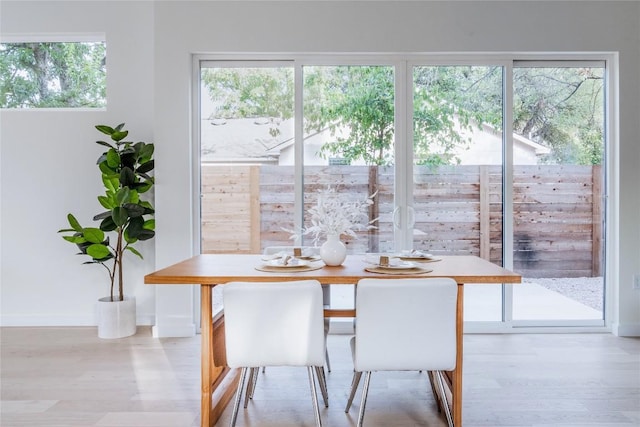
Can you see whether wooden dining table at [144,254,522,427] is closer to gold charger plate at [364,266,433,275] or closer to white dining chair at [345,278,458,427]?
gold charger plate at [364,266,433,275]

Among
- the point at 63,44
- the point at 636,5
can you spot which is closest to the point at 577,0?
the point at 636,5

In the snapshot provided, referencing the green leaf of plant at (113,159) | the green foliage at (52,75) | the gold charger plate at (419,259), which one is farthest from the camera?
the green foliage at (52,75)

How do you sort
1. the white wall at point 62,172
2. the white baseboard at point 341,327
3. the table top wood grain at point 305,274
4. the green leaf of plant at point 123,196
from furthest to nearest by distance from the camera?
the white wall at point 62,172 < the white baseboard at point 341,327 < the green leaf of plant at point 123,196 < the table top wood grain at point 305,274

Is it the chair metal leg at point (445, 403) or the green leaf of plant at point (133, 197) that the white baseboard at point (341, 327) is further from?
the green leaf of plant at point (133, 197)

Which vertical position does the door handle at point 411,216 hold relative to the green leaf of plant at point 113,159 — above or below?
below

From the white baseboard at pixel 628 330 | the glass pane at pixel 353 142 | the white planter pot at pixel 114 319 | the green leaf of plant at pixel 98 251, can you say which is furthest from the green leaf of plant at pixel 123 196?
the white baseboard at pixel 628 330

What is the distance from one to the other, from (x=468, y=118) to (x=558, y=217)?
1155 millimetres

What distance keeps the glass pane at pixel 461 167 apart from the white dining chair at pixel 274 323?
6.74ft

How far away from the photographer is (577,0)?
3715 mm

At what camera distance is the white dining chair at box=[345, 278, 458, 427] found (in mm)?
2027

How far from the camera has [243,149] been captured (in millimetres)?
3938

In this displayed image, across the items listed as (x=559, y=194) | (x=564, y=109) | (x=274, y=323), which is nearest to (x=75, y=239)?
(x=274, y=323)

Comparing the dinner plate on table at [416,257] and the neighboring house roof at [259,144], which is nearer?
the dinner plate on table at [416,257]

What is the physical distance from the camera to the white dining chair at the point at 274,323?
2.03m
